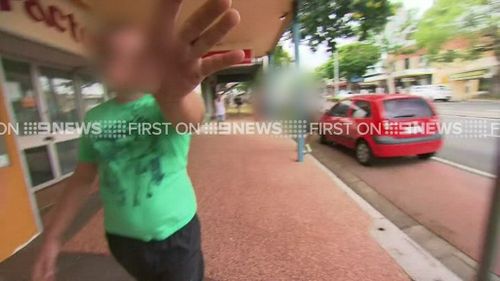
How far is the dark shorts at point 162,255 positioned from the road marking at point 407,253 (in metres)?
2.05

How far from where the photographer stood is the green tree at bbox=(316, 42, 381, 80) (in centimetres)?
2473

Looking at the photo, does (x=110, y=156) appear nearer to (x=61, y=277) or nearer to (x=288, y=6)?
(x=61, y=277)

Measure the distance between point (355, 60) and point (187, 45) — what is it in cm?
3014

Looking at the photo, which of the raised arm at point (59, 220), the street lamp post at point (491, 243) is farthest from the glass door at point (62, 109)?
the street lamp post at point (491, 243)

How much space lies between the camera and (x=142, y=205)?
1038 mm

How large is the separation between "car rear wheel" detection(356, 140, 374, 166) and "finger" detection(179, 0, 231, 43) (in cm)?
583

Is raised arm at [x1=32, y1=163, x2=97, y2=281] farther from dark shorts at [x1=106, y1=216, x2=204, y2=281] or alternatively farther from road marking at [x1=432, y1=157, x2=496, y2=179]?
road marking at [x1=432, y1=157, x2=496, y2=179]

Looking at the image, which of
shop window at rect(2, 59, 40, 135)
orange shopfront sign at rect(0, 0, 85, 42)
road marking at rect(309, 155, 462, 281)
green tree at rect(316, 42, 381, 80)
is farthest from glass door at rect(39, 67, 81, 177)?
green tree at rect(316, 42, 381, 80)

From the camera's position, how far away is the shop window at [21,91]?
4.32 m

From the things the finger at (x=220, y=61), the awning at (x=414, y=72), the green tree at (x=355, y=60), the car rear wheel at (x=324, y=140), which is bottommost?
the car rear wheel at (x=324, y=140)

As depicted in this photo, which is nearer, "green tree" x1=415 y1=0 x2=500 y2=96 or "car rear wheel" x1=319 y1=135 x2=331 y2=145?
"car rear wheel" x1=319 y1=135 x2=331 y2=145

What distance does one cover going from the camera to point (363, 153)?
20.2 feet

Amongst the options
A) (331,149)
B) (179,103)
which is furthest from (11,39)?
(331,149)

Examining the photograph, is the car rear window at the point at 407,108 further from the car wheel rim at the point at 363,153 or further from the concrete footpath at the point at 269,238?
the concrete footpath at the point at 269,238
